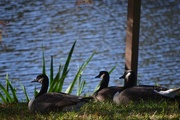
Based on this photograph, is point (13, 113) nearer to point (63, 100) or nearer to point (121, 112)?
point (63, 100)

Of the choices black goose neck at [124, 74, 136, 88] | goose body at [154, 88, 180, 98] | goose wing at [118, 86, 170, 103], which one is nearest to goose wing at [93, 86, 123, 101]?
black goose neck at [124, 74, 136, 88]

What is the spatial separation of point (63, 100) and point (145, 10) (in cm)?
1254

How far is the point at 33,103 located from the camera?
24.5ft

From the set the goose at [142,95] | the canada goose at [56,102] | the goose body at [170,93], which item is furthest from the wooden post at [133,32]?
the canada goose at [56,102]

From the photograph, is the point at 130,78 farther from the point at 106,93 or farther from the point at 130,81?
the point at 106,93

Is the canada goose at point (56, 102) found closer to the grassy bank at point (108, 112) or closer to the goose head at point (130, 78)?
the grassy bank at point (108, 112)

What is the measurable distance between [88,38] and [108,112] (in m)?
8.60

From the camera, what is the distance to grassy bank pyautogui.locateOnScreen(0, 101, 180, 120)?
6.62 m

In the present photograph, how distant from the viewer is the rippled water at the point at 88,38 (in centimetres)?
1248

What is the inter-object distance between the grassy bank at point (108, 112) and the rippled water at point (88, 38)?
10.1ft

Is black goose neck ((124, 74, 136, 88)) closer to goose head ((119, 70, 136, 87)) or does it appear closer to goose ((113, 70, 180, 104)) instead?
goose head ((119, 70, 136, 87))

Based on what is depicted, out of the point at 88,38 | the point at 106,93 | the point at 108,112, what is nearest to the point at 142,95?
the point at 106,93

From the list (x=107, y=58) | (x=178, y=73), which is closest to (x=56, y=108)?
(x=178, y=73)

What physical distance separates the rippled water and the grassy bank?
3088 mm
